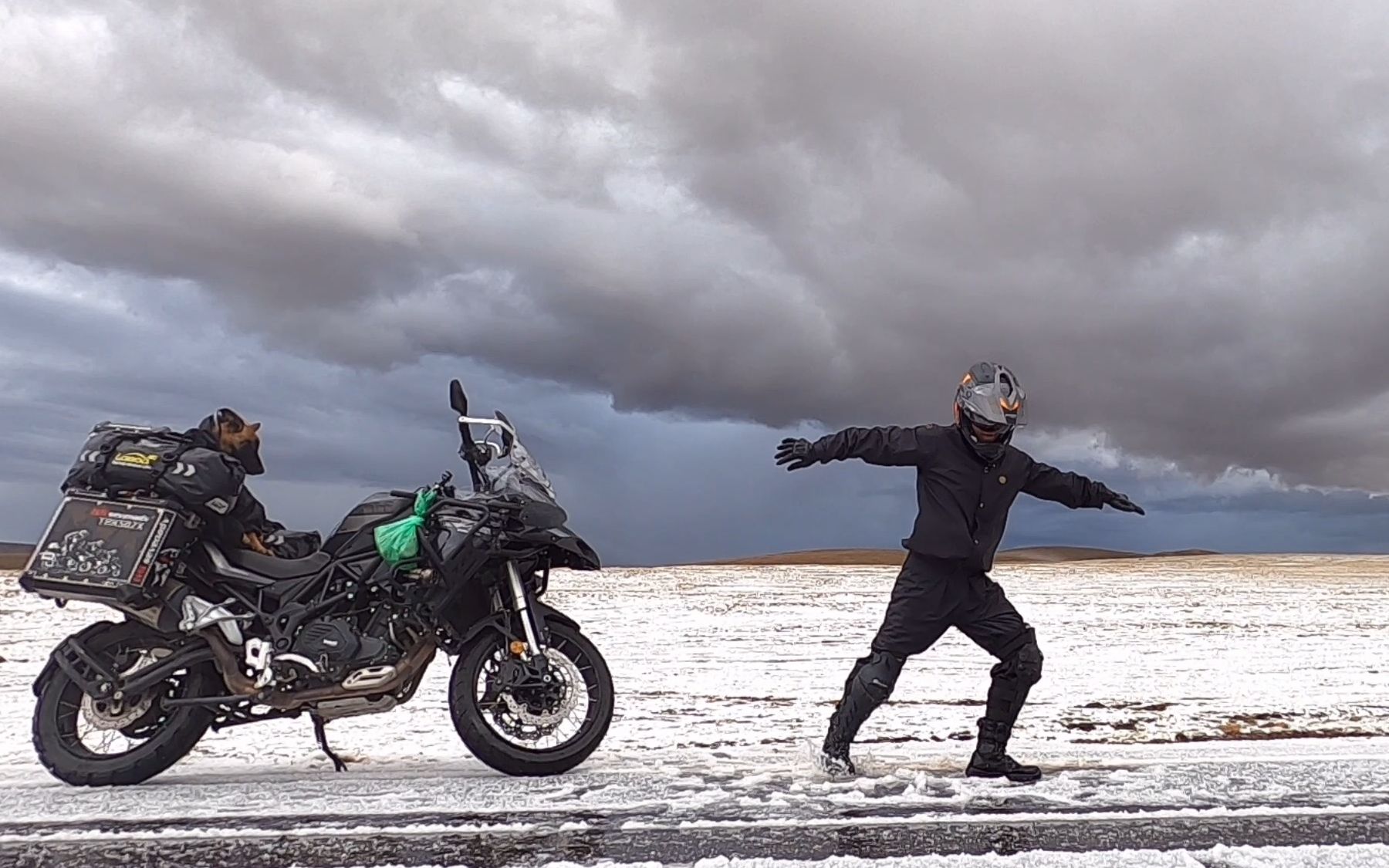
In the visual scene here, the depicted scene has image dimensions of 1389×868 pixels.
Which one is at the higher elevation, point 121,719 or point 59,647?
point 59,647

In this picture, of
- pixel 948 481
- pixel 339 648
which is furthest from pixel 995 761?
pixel 339 648

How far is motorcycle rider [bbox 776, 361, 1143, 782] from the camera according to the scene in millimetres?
5754

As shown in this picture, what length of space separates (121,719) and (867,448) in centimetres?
406

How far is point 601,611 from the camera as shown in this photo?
17109mm

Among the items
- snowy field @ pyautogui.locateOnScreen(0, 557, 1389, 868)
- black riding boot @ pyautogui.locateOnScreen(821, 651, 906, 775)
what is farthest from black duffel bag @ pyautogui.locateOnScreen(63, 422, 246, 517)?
black riding boot @ pyautogui.locateOnScreen(821, 651, 906, 775)

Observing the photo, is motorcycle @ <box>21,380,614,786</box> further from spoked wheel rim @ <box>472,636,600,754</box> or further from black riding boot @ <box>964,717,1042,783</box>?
black riding boot @ <box>964,717,1042,783</box>

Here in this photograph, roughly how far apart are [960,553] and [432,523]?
9.04 feet

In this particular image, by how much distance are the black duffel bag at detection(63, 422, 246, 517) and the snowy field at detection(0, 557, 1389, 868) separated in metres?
1.45

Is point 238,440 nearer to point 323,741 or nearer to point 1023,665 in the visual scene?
point 323,741

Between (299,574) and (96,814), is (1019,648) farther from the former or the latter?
(96,814)

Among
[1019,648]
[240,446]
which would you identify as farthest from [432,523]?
[1019,648]

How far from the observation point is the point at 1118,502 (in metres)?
6.29

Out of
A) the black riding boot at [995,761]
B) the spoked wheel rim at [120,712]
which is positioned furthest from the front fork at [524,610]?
the black riding boot at [995,761]

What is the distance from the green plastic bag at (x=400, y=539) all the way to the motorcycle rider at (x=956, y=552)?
193 centimetres
